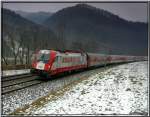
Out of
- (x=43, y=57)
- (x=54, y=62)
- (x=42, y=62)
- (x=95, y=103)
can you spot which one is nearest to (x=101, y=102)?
(x=95, y=103)

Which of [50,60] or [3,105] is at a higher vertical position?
[50,60]

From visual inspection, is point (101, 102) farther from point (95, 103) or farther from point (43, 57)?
point (43, 57)

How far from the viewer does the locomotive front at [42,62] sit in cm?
2334

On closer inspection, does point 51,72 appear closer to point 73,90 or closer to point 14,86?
point 14,86

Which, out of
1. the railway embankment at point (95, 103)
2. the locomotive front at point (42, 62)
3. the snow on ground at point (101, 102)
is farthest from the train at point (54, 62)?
the railway embankment at point (95, 103)

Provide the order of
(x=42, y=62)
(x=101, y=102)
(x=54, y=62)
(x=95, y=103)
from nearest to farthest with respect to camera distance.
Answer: (x=95, y=103) < (x=101, y=102) < (x=42, y=62) < (x=54, y=62)

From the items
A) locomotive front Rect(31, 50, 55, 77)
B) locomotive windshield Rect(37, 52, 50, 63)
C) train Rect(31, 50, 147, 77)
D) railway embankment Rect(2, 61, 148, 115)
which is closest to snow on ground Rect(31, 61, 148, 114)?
railway embankment Rect(2, 61, 148, 115)

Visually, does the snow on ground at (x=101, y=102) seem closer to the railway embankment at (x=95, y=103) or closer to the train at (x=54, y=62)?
the railway embankment at (x=95, y=103)

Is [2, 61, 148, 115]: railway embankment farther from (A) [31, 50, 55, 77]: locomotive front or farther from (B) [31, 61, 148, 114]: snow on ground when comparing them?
(A) [31, 50, 55, 77]: locomotive front

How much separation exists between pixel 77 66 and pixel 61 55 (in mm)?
6971

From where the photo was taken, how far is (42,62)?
23984 mm

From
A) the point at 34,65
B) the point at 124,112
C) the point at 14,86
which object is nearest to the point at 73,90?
the point at 14,86

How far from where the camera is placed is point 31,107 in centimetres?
1255

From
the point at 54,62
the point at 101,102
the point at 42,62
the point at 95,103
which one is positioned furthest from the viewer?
the point at 54,62
